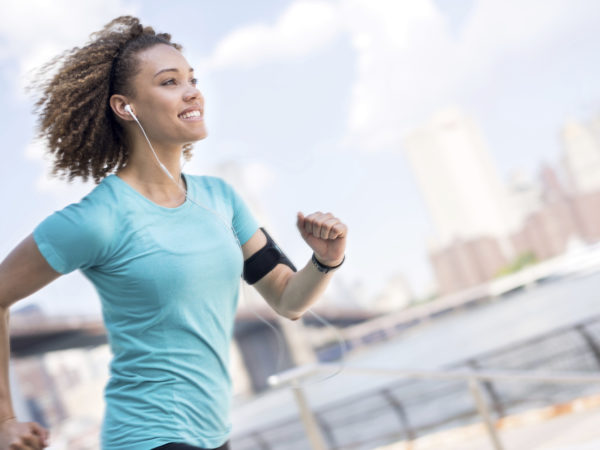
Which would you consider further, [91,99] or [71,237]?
[91,99]

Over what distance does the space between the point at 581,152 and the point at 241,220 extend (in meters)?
107

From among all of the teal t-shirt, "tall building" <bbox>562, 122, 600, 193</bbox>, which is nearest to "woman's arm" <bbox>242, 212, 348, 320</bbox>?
the teal t-shirt

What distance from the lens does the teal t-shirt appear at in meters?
0.96

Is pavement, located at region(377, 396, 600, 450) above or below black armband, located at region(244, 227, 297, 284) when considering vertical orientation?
below

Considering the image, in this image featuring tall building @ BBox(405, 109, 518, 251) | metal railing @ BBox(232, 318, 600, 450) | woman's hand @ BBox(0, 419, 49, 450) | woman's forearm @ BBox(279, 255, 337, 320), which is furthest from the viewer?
tall building @ BBox(405, 109, 518, 251)

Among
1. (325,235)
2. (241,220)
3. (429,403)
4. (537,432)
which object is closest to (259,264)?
(241,220)

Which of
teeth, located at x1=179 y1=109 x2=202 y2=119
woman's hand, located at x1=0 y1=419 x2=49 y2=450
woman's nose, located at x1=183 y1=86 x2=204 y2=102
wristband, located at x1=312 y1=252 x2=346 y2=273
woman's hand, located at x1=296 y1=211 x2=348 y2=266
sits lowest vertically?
woman's hand, located at x1=0 y1=419 x2=49 y2=450

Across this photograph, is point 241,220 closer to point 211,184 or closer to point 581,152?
point 211,184

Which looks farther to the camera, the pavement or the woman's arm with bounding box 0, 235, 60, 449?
the pavement

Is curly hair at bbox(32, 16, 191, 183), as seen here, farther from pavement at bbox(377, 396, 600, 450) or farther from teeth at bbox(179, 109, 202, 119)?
pavement at bbox(377, 396, 600, 450)

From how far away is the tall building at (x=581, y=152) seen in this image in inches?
3789

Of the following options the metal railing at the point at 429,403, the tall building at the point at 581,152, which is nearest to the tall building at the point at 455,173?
the tall building at the point at 581,152

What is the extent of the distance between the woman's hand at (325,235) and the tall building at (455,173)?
3504 inches

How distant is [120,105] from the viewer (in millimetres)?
1113
